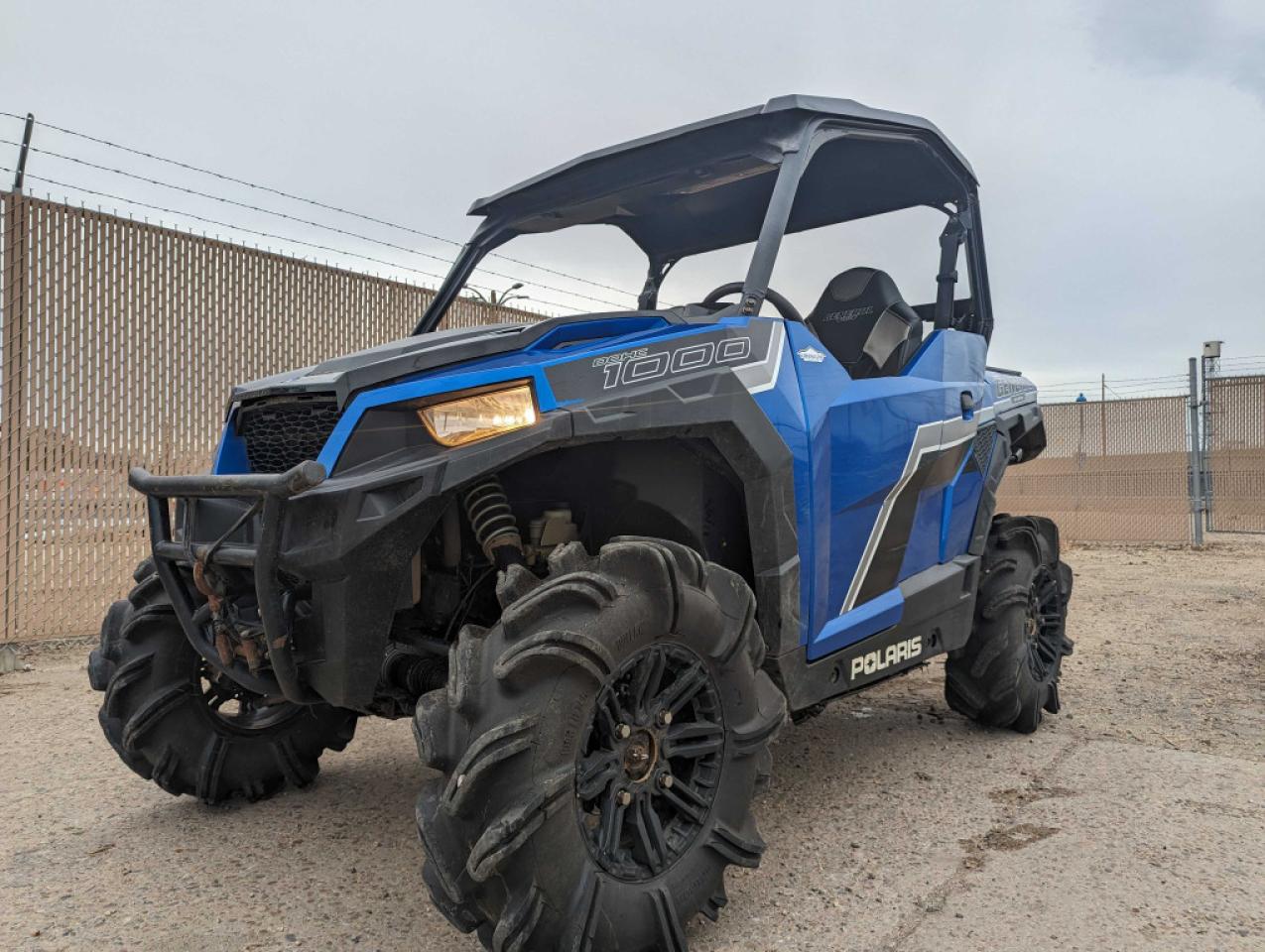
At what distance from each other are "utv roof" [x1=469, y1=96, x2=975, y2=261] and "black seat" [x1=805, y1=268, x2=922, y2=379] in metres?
0.37

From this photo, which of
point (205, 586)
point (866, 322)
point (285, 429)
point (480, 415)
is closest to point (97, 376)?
point (285, 429)

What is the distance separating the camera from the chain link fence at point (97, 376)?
641 cm

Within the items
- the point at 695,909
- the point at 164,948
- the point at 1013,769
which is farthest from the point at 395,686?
the point at 1013,769

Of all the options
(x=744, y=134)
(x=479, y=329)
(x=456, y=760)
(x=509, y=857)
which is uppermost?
(x=744, y=134)

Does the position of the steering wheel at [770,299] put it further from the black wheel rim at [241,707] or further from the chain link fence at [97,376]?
the chain link fence at [97,376]

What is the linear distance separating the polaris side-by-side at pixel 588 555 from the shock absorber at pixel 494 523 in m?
0.01

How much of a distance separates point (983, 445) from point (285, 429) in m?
2.86

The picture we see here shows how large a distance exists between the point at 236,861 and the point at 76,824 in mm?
774

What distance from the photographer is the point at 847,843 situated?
10.3 ft

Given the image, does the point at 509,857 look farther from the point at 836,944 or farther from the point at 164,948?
the point at 164,948

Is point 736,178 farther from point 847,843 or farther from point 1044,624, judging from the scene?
point 1044,624

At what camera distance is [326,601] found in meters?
2.41

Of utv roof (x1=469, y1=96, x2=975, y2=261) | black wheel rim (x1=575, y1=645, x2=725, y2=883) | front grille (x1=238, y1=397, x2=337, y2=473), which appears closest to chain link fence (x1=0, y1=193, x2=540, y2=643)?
utv roof (x1=469, y1=96, x2=975, y2=261)

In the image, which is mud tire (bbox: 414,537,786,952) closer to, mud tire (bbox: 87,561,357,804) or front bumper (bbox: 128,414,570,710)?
front bumper (bbox: 128,414,570,710)
